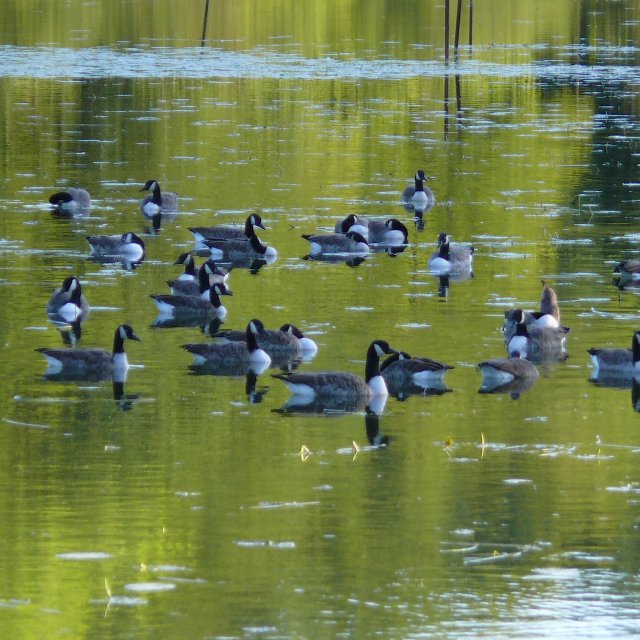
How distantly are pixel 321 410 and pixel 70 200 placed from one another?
15227 mm

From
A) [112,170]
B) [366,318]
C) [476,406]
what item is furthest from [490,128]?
[476,406]

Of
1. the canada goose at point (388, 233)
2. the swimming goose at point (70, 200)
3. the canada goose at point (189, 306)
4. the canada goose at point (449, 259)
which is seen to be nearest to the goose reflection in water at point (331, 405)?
the canada goose at point (189, 306)

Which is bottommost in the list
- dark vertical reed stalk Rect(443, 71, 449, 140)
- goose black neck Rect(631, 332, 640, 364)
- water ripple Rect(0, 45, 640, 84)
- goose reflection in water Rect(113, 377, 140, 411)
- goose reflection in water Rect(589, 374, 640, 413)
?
goose reflection in water Rect(589, 374, 640, 413)

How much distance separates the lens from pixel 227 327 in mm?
21094

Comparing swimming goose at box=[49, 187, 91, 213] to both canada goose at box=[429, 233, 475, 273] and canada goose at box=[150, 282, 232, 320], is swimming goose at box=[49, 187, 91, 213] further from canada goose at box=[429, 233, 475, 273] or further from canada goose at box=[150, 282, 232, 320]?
canada goose at box=[150, 282, 232, 320]

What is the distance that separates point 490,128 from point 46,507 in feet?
107

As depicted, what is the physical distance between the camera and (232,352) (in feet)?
61.9

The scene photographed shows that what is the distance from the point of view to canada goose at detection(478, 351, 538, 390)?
58.6ft

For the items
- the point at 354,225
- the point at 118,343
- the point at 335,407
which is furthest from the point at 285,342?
the point at 354,225

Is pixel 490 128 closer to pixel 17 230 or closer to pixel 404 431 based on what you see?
pixel 17 230

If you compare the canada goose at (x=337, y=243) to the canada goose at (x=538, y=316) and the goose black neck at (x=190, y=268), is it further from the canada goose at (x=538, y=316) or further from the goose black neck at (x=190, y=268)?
the canada goose at (x=538, y=316)

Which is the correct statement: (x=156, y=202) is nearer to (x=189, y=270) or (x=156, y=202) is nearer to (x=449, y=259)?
(x=189, y=270)

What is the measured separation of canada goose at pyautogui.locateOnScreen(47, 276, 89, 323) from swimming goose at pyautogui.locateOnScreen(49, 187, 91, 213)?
9.39 meters

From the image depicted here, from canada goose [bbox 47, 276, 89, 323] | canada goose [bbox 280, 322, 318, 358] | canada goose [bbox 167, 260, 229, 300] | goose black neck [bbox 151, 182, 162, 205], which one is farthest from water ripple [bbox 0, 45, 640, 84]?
canada goose [bbox 280, 322, 318, 358]
